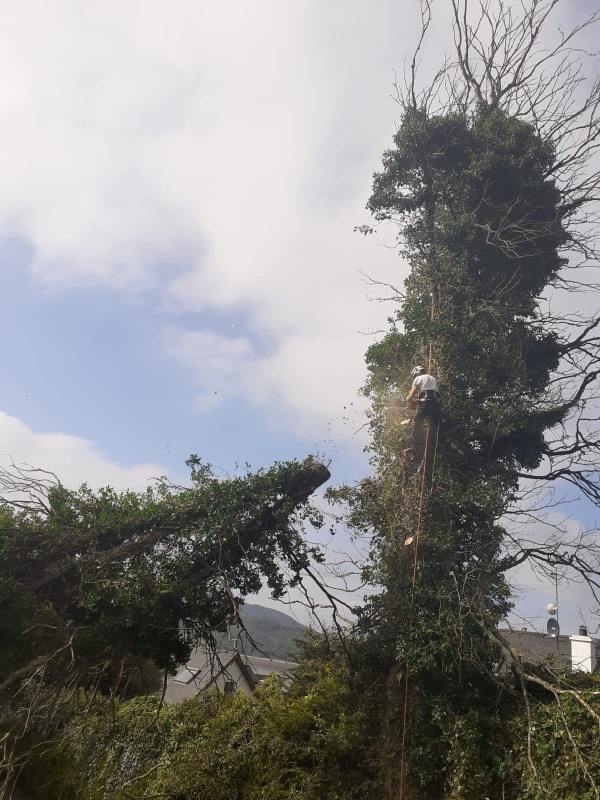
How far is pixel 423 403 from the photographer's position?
995 cm

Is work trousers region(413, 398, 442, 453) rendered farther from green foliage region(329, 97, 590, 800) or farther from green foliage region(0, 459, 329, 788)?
green foliage region(0, 459, 329, 788)

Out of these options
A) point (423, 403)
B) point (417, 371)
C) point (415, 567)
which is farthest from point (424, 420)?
Result: point (415, 567)

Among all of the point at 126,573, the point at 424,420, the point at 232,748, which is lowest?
the point at 232,748

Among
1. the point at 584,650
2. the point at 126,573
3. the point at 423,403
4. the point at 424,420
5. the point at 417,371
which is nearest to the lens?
the point at 126,573

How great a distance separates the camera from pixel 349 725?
27.2 feet

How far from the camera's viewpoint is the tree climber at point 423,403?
388 inches

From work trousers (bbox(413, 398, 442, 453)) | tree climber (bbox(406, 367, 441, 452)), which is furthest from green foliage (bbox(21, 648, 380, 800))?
tree climber (bbox(406, 367, 441, 452))

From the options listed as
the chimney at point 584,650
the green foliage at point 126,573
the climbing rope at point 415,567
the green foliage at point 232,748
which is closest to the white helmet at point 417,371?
the climbing rope at point 415,567

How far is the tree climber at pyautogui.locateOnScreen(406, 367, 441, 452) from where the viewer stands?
985 cm

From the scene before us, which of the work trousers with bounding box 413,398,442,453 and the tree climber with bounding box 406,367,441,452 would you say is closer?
the tree climber with bounding box 406,367,441,452

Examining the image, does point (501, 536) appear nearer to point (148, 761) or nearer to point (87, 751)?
point (148, 761)

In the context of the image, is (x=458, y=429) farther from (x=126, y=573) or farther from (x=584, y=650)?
(x=584, y=650)

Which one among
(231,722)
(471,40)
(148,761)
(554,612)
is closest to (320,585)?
(231,722)

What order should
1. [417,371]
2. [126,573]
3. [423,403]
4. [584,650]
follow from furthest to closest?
[584,650] < [417,371] < [423,403] < [126,573]
